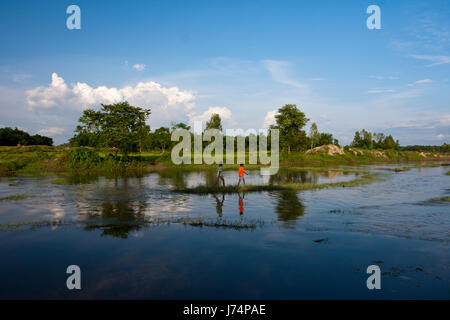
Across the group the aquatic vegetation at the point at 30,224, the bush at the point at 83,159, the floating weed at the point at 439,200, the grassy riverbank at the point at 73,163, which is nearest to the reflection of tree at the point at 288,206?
the floating weed at the point at 439,200

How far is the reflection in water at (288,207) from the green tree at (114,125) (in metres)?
33.1

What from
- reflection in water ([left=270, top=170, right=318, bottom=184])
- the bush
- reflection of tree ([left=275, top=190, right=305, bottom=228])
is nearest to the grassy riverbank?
the bush

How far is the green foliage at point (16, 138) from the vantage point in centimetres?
7812

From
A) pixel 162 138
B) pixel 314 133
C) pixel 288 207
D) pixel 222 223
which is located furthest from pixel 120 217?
pixel 314 133

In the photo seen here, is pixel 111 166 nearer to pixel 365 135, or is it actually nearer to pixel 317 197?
pixel 317 197

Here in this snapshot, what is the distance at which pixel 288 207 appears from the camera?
18453mm

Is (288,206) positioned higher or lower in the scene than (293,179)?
lower

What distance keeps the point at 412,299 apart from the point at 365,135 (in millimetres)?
145844

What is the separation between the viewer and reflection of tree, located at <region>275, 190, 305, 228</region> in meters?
16.0

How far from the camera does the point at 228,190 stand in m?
24.3

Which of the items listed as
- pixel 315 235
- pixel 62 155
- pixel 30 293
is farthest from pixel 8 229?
pixel 62 155

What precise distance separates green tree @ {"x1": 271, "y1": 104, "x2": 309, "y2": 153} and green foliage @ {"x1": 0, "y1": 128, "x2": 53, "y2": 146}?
7347 cm

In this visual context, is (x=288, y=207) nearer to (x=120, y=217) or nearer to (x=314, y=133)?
(x=120, y=217)

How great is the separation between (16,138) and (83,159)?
1943 inches
